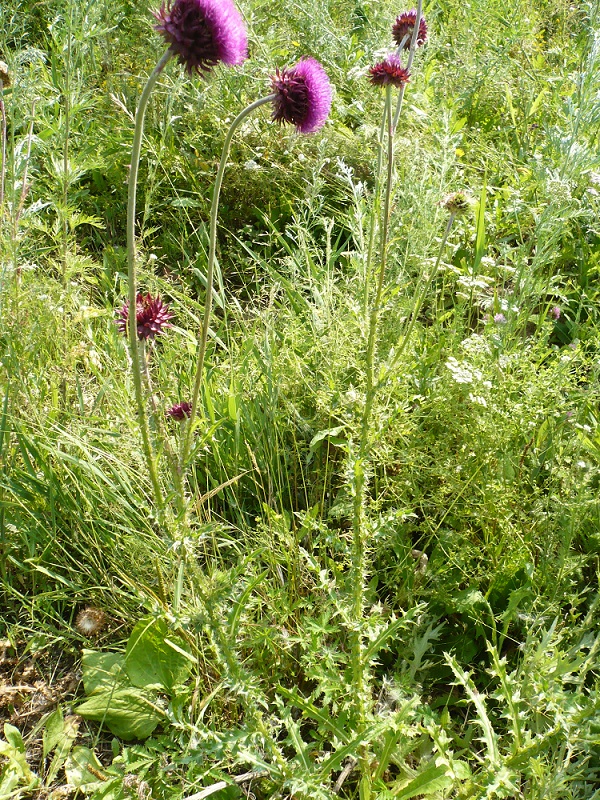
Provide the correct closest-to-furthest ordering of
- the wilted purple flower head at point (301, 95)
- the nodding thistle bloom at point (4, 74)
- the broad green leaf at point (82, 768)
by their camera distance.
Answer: the wilted purple flower head at point (301, 95), the broad green leaf at point (82, 768), the nodding thistle bloom at point (4, 74)

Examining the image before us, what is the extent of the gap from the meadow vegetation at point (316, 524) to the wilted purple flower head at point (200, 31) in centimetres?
62

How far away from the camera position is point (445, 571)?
5.83ft

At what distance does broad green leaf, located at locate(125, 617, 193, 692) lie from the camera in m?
1.61

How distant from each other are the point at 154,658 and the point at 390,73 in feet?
5.01

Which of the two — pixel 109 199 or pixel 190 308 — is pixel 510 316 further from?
pixel 109 199

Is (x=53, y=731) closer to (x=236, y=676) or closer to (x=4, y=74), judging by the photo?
(x=236, y=676)

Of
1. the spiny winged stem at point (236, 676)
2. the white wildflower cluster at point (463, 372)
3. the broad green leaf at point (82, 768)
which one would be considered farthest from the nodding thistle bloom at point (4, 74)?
the broad green leaf at point (82, 768)

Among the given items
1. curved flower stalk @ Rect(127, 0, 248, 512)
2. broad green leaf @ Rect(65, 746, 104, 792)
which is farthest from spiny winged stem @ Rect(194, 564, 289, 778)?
curved flower stalk @ Rect(127, 0, 248, 512)

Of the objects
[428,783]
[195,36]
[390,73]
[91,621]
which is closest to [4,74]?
[390,73]

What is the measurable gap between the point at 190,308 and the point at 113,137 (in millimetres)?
1225

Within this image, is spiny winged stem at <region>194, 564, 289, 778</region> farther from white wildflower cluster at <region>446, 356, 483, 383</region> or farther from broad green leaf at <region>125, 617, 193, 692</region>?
white wildflower cluster at <region>446, 356, 483, 383</region>

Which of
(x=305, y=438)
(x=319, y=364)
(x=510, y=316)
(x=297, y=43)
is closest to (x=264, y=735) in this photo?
(x=305, y=438)

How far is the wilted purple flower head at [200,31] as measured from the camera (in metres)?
1.06

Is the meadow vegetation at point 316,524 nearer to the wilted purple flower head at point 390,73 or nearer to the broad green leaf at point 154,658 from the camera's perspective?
the broad green leaf at point 154,658
